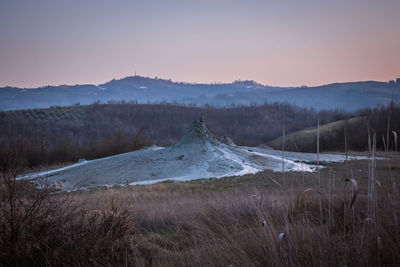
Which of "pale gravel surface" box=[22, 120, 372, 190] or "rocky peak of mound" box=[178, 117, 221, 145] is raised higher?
"rocky peak of mound" box=[178, 117, 221, 145]

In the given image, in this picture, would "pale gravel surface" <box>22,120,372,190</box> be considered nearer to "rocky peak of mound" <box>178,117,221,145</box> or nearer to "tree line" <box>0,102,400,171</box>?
"rocky peak of mound" <box>178,117,221,145</box>

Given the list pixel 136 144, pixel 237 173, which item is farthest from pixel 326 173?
pixel 136 144

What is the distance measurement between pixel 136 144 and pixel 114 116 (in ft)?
228

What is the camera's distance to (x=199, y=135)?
75.8 feet

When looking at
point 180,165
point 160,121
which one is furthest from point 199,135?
point 160,121

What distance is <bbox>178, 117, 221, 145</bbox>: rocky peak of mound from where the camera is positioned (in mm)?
22803

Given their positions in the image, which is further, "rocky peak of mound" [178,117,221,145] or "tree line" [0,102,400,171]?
"tree line" [0,102,400,171]

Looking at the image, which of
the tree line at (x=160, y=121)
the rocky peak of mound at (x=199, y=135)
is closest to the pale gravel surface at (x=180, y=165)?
the rocky peak of mound at (x=199, y=135)

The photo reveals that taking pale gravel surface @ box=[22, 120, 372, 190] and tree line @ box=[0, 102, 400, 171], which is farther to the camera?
tree line @ box=[0, 102, 400, 171]

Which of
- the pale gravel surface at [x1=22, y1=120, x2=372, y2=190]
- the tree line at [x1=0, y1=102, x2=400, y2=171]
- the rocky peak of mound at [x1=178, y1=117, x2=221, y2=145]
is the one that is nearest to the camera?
the pale gravel surface at [x1=22, y1=120, x2=372, y2=190]

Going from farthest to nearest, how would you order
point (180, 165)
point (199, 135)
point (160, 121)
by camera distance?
point (160, 121), point (199, 135), point (180, 165)

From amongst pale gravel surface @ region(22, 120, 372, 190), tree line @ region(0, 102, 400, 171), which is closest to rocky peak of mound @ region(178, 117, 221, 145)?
pale gravel surface @ region(22, 120, 372, 190)

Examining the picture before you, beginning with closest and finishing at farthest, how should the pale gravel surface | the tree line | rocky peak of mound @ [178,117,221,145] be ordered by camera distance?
the pale gravel surface < rocky peak of mound @ [178,117,221,145] < the tree line

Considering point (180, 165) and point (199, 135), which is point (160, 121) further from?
point (180, 165)
